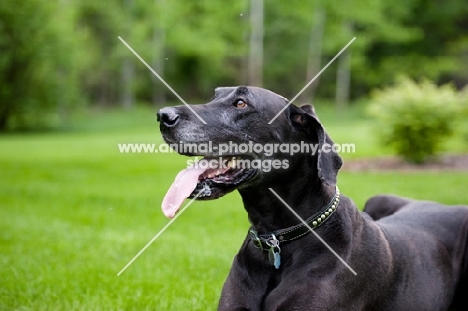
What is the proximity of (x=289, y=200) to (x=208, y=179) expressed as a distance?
0.54m

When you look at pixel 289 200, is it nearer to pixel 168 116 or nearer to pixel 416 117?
pixel 168 116

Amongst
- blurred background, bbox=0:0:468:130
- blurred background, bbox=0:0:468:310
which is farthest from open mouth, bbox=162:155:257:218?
blurred background, bbox=0:0:468:130

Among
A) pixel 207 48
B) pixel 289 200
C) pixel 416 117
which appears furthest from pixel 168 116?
pixel 207 48

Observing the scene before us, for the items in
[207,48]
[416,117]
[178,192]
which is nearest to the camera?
[178,192]

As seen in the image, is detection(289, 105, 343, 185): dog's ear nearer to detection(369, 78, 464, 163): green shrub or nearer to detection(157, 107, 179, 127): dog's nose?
detection(157, 107, 179, 127): dog's nose

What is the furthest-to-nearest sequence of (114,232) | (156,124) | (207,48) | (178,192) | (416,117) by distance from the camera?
1. (207,48)
2. (156,124)
3. (416,117)
4. (114,232)
5. (178,192)

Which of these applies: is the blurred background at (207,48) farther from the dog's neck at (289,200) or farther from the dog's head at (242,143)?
the dog's neck at (289,200)

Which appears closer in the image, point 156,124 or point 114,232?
point 114,232

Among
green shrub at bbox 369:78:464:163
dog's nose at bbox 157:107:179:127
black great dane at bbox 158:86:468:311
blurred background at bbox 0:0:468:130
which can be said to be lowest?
blurred background at bbox 0:0:468:130

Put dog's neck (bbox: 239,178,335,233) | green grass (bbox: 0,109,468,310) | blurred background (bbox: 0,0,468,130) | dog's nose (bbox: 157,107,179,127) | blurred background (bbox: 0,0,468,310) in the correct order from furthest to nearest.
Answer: blurred background (bbox: 0,0,468,130) → blurred background (bbox: 0,0,468,310) → green grass (bbox: 0,109,468,310) → dog's neck (bbox: 239,178,335,233) → dog's nose (bbox: 157,107,179,127)

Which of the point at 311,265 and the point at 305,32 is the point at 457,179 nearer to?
→ the point at 311,265

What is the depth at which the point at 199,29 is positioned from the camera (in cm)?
4428

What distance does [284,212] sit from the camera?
4.01 m

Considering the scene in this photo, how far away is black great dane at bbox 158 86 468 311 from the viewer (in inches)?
150
